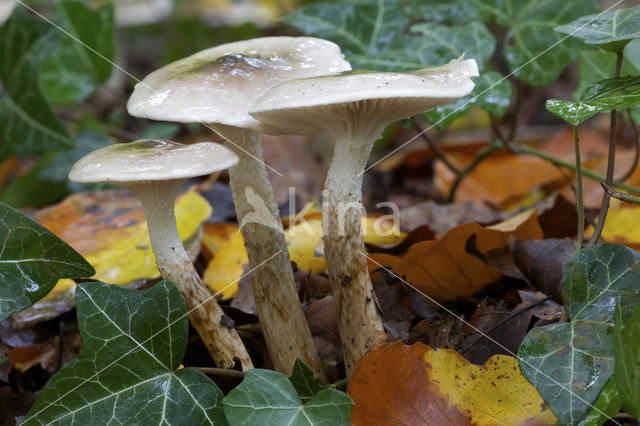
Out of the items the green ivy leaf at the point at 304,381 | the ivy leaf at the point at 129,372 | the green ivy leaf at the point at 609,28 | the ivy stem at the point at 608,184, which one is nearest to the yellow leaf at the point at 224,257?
the ivy leaf at the point at 129,372

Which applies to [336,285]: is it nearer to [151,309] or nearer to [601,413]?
[151,309]

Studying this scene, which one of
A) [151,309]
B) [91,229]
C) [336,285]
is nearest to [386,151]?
[91,229]

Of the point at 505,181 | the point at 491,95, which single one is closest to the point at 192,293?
the point at 491,95

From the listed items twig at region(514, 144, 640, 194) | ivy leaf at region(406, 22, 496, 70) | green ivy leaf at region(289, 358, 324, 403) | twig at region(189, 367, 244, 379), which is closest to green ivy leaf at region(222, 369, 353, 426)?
green ivy leaf at region(289, 358, 324, 403)

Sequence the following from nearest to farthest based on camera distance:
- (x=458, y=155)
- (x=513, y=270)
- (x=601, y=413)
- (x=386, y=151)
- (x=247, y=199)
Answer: (x=601, y=413) < (x=247, y=199) < (x=513, y=270) < (x=458, y=155) < (x=386, y=151)

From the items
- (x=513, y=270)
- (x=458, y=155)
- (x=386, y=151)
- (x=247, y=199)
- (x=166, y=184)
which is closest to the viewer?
(x=166, y=184)

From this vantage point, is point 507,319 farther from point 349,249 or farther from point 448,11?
point 448,11

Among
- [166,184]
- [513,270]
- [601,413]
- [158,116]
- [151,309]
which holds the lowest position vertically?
[513,270]
